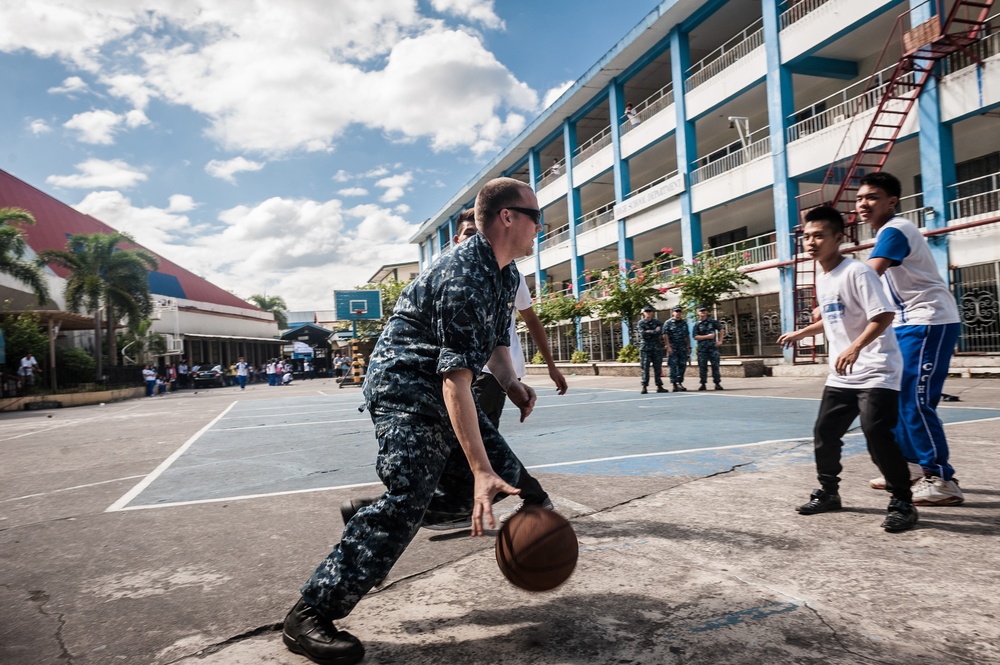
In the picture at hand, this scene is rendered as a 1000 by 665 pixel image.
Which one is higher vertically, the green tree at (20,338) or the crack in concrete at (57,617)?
the green tree at (20,338)

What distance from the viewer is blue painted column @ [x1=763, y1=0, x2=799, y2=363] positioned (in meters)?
19.0

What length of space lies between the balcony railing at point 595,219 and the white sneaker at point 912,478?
2608 cm

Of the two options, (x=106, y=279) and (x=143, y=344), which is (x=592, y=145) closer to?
(x=106, y=279)

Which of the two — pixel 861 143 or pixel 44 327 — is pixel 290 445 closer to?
pixel 861 143

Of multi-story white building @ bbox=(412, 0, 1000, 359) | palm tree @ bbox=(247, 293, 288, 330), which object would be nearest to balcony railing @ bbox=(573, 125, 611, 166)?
multi-story white building @ bbox=(412, 0, 1000, 359)

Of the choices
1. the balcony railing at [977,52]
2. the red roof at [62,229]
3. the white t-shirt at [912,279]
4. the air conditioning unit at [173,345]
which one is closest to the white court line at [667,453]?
the white t-shirt at [912,279]

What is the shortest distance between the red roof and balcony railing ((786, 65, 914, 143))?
3149 cm

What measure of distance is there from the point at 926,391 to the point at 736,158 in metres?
19.8

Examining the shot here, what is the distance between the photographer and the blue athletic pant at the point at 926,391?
11.6 ft

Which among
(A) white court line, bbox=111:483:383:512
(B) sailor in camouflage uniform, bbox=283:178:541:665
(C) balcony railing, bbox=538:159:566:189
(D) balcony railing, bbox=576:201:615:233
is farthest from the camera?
(C) balcony railing, bbox=538:159:566:189

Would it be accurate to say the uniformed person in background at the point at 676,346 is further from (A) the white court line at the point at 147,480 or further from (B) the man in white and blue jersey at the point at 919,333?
(B) the man in white and blue jersey at the point at 919,333

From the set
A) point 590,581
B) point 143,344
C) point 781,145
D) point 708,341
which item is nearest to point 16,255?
point 143,344

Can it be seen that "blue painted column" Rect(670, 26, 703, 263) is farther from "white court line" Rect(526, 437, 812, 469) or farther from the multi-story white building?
"white court line" Rect(526, 437, 812, 469)

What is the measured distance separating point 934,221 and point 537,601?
1614cm
